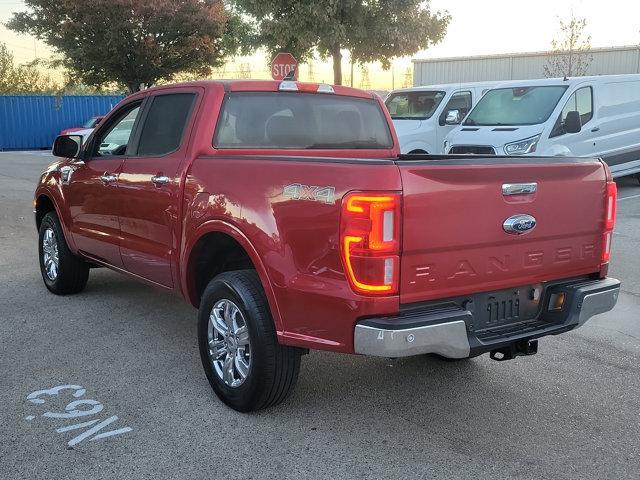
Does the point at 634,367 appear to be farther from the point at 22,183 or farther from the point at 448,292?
the point at 22,183

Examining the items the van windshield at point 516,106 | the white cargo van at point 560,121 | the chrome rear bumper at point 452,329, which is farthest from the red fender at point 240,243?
the van windshield at point 516,106

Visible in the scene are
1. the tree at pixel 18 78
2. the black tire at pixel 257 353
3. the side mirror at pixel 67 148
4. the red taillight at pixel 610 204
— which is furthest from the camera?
the tree at pixel 18 78

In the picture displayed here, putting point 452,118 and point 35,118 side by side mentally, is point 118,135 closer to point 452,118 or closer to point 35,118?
point 452,118

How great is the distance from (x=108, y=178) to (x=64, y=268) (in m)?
1.39

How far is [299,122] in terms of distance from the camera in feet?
15.7

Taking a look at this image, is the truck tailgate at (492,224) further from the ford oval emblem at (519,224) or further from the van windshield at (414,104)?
the van windshield at (414,104)

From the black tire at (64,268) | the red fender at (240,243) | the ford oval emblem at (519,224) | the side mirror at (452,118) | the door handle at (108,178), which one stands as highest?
the side mirror at (452,118)

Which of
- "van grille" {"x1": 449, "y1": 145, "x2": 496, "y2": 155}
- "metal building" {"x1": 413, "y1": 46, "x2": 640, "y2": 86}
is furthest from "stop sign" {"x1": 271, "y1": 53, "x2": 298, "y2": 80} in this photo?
"metal building" {"x1": 413, "y1": 46, "x2": 640, "y2": 86}

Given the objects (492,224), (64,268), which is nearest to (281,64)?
(64,268)

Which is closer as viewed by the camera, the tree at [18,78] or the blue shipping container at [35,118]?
the blue shipping container at [35,118]

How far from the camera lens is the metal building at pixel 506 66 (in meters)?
27.4

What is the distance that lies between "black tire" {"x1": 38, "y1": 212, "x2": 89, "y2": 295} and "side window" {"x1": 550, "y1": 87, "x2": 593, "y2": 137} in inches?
307

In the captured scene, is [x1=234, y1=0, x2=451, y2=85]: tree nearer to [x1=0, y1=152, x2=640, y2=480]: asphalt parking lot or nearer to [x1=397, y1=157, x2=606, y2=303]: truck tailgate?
[x1=0, y1=152, x2=640, y2=480]: asphalt parking lot

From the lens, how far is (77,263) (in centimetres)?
624
